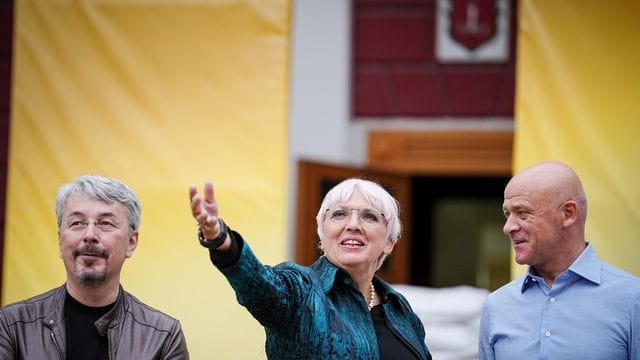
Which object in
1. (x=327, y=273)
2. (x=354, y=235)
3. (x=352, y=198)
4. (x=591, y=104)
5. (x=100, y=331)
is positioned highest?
(x=591, y=104)

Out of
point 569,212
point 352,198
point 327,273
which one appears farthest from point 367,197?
point 569,212

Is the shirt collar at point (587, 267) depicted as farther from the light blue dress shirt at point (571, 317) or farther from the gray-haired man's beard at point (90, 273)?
the gray-haired man's beard at point (90, 273)

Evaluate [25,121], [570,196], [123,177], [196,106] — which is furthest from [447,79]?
[570,196]

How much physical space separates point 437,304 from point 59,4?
3338 millimetres

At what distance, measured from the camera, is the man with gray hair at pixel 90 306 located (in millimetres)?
3418

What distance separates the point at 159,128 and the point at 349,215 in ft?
11.9

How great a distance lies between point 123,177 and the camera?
6840 mm

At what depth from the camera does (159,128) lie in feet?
22.5

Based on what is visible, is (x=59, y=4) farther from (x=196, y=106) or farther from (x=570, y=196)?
(x=570, y=196)

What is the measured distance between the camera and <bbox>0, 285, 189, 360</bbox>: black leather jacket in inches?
134

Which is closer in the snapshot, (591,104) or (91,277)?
(91,277)

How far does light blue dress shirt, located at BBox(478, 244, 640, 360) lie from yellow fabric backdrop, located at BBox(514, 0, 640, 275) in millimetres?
2717

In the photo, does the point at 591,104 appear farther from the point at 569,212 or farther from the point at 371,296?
the point at 371,296

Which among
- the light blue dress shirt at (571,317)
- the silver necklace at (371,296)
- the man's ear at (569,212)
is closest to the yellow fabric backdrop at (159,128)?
the silver necklace at (371,296)
